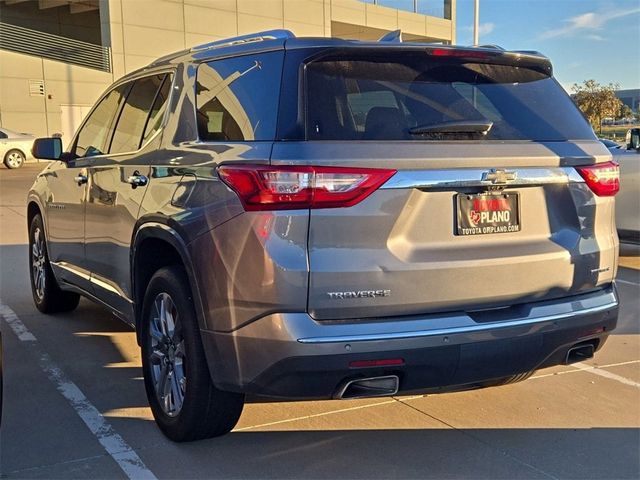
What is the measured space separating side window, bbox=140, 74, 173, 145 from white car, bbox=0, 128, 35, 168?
2190 cm

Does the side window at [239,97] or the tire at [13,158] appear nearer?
the side window at [239,97]

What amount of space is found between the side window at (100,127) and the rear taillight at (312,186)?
2387mm

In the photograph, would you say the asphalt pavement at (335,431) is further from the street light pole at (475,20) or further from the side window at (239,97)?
the street light pole at (475,20)

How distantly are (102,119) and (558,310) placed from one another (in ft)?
11.6

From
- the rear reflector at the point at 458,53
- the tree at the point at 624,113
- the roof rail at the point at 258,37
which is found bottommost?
the rear reflector at the point at 458,53

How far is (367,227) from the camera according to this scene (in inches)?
116

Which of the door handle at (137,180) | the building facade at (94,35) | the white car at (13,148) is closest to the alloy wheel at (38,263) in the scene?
the door handle at (137,180)

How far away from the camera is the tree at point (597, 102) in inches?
1719

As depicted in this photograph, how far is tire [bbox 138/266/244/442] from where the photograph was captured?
341 centimetres

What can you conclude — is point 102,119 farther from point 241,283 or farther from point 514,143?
point 514,143

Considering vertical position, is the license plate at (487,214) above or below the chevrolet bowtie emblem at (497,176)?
below

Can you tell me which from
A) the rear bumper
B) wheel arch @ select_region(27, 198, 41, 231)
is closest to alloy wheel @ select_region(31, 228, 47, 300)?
wheel arch @ select_region(27, 198, 41, 231)

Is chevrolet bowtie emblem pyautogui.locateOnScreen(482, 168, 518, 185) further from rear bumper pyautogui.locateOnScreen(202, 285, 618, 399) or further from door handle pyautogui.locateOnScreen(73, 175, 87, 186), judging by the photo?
door handle pyautogui.locateOnScreen(73, 175, 87, 186)

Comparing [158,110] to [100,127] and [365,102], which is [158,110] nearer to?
[100,127]
